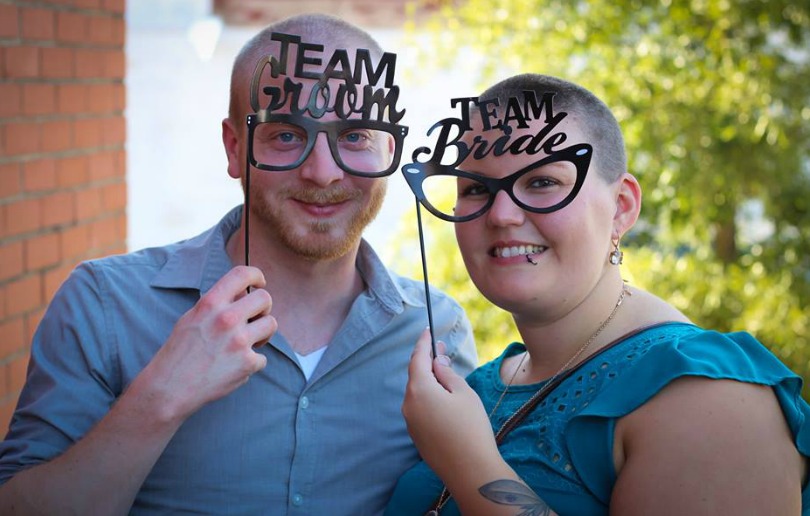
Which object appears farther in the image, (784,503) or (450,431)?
(450,431)

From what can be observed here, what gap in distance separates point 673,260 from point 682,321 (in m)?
3.27

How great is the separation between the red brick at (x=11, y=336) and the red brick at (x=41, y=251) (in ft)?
0.60

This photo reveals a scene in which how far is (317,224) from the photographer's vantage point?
94.0 inches

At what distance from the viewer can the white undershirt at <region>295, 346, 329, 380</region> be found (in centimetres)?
241

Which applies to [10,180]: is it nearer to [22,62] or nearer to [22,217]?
[22,217]

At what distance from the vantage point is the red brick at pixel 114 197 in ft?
12.1

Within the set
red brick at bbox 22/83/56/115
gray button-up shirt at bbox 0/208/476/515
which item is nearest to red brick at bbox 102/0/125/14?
red brick at bbox 22/83/56/115

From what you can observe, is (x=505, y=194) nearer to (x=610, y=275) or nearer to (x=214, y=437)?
(x=610, y=275)

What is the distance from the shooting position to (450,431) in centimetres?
185

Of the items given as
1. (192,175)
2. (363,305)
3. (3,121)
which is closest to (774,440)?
(363,305)

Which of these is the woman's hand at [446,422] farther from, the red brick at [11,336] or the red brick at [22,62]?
the red brick at [22,62]

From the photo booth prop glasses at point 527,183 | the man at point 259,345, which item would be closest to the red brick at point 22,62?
the man at point 259,345

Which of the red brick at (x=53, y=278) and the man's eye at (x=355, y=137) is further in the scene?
the red brick at (x=53, y=278)

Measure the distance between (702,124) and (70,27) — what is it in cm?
306
